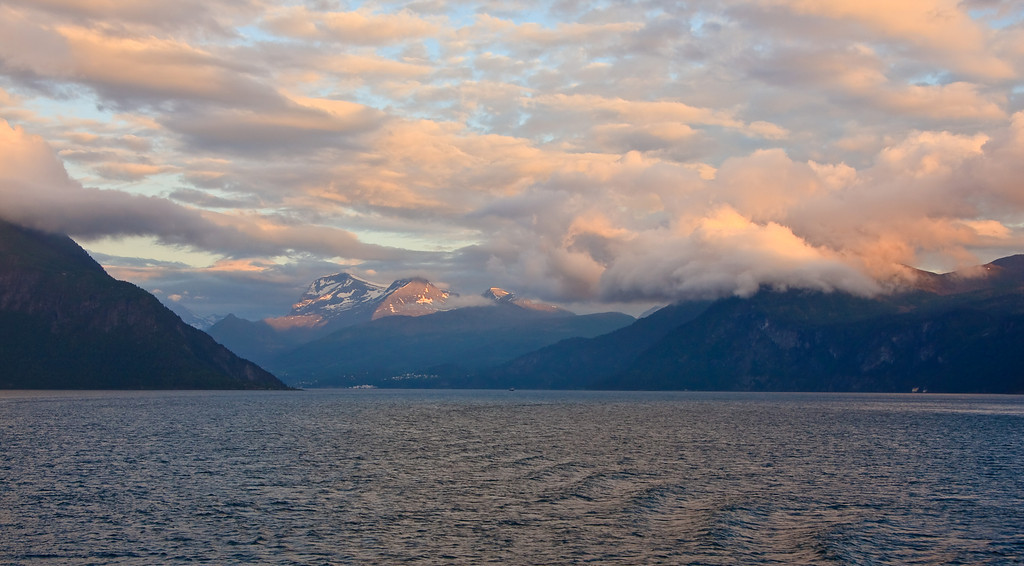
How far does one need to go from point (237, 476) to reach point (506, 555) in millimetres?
58157

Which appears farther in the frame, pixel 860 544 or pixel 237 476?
pixel 237 476

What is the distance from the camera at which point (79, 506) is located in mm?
90625

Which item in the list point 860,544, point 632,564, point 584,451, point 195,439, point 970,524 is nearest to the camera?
point 632,564

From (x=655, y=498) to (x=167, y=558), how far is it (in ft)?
176

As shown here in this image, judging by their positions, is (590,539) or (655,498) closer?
(590,539)

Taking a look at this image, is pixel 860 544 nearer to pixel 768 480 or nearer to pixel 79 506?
pixel 768 480

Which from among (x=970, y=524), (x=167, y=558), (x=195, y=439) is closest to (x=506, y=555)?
(x=167, y=558)

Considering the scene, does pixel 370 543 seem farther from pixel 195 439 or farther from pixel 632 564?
pixel 195 439

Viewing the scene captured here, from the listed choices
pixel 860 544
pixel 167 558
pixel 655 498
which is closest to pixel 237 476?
pixel 167 558

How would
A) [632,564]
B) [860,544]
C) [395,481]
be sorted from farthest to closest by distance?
[395,481], [860,544], [632,564]

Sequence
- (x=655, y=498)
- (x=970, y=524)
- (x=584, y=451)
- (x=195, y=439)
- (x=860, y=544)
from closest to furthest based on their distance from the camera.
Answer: (x=860, y=544) → (x=970, y=524) → (x=655, y=498) → (x=584, y=451) → (x=195, y=439)

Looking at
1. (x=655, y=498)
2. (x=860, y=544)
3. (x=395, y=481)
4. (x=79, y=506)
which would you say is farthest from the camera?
(x=395, y=481)

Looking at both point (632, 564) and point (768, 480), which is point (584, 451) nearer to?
point (768, 480)

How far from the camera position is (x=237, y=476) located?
376 ft
